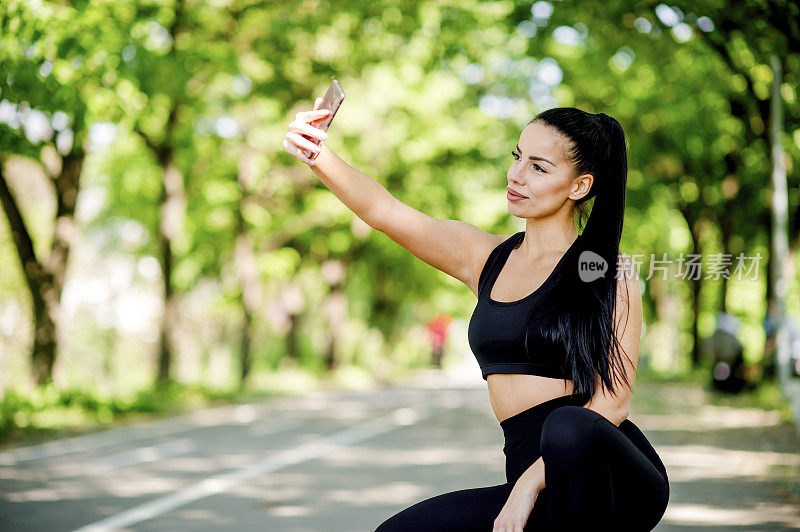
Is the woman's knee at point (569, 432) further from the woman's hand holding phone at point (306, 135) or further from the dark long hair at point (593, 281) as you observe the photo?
the woman's hand holding phone at point (306, 135)

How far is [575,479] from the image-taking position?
2.37 m

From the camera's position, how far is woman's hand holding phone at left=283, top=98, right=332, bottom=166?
9.63 feet

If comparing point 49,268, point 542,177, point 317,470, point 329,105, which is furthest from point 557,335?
point 49,268

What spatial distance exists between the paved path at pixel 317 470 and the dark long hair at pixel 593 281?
5211mm

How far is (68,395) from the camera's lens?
17.5m

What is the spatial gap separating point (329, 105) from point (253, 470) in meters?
8.67

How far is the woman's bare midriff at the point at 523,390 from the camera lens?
267 cm

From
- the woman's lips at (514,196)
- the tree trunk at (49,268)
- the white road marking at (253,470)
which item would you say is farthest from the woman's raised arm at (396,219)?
the tree trunk at (49,268)

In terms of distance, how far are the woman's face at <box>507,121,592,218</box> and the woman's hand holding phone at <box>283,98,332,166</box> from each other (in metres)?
0.55

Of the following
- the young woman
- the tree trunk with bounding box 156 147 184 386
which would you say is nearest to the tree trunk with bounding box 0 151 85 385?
the tree trunk with bounding box 156 147 184 386

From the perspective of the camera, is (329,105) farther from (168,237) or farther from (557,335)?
(168,237)

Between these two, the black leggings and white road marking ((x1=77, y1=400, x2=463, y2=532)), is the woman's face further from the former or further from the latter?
white road marking ((x1=77, y1=400, x2=463, y2=532))

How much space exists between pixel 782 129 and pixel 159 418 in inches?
481

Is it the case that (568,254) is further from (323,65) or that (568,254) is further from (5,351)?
(5,351)
